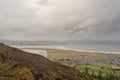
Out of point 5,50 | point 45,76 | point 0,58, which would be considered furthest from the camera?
point 5,50

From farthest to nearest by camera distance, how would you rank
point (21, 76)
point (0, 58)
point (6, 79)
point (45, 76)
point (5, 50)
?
point (5, 50)
point (0, 58)
point (45, 76)
point (21, 76)
point (6, 79)

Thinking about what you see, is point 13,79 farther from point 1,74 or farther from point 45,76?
point 45,76

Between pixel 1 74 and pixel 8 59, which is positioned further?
pixel 8 59

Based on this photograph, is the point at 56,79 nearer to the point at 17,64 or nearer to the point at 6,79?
the point at 17,64

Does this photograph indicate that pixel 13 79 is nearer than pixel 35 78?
Yes

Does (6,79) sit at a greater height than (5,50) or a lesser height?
lesser

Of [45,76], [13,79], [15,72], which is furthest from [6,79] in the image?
[45,76]

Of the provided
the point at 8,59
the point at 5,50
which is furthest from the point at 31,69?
the point at 5,50

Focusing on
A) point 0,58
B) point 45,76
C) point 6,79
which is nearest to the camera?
point 6,79

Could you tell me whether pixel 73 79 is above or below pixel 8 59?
below
